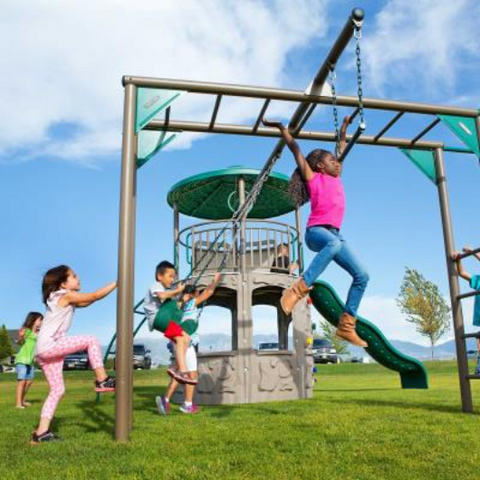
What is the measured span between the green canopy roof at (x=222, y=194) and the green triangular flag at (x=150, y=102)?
6217 mm

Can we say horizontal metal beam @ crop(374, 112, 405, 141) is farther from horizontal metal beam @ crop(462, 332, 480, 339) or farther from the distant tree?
the distant tree

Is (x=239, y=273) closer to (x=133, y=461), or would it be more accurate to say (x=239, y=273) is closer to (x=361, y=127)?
(x=361, y=127)

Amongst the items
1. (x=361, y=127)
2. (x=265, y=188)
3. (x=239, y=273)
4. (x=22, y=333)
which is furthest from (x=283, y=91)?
(x=265, y=188)

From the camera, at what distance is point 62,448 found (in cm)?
398

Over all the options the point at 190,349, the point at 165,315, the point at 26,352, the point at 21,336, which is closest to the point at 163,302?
the point at 165,315

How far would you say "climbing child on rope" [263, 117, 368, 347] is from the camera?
444cm

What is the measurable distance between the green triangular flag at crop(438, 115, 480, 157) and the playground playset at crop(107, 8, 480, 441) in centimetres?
1

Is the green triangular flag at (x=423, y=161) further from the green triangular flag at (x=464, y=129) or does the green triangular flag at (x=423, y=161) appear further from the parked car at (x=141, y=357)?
the parked car at (x=141, y=357)

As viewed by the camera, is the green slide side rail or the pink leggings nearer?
the pink leggings

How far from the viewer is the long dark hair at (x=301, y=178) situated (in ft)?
15.8

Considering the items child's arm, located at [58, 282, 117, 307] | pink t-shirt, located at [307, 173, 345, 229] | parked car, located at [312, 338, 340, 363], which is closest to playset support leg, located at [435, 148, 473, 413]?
pink t-shirt, located at [307, 173, 345, 229]

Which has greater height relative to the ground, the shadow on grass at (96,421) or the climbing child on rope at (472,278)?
the climbing child on rope at (472,278)

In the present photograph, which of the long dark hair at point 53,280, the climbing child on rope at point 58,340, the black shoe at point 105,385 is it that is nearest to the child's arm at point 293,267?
the climbing child on rope at point 58,340

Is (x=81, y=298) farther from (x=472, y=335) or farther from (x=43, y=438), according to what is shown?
(x=472, y=335)
